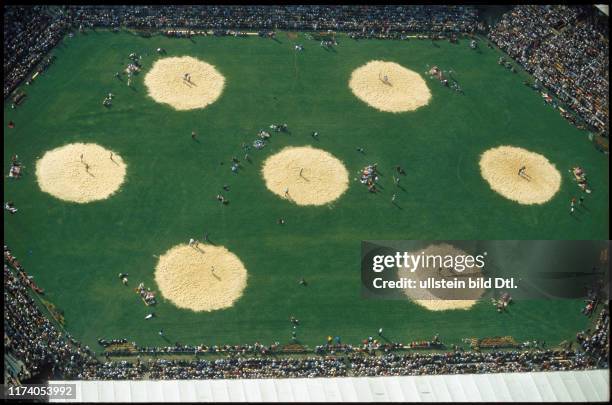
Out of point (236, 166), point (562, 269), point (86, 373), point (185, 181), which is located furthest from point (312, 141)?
point (86, 373)

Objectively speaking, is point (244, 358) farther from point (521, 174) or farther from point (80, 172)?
point (521, 174)

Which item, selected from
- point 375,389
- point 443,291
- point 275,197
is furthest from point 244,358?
point 443,291

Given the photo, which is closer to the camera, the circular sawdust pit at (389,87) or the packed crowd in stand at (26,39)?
the packed crowd in stand at (26,39)

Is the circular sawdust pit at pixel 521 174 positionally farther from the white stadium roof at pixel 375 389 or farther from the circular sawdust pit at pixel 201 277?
the circular sawdust pit at pixel 201 277

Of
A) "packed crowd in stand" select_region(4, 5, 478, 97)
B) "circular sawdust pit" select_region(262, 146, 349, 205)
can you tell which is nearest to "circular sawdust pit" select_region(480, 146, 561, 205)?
"circular sawdust pit" select_region(262, 146, 349, 205)

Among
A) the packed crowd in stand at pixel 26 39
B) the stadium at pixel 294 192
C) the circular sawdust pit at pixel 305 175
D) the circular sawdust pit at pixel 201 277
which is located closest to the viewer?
the stadium at pixel 294 192

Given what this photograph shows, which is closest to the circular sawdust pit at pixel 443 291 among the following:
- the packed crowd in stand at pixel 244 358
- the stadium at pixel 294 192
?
the stadium at pixel 294 192

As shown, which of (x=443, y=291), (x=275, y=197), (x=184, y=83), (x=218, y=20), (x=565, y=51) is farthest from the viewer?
(x=218, y=20)

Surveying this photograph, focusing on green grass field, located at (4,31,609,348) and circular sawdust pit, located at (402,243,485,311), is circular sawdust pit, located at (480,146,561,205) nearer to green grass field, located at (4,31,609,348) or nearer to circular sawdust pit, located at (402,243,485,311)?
green grass field, located at (4,31,609,348)
